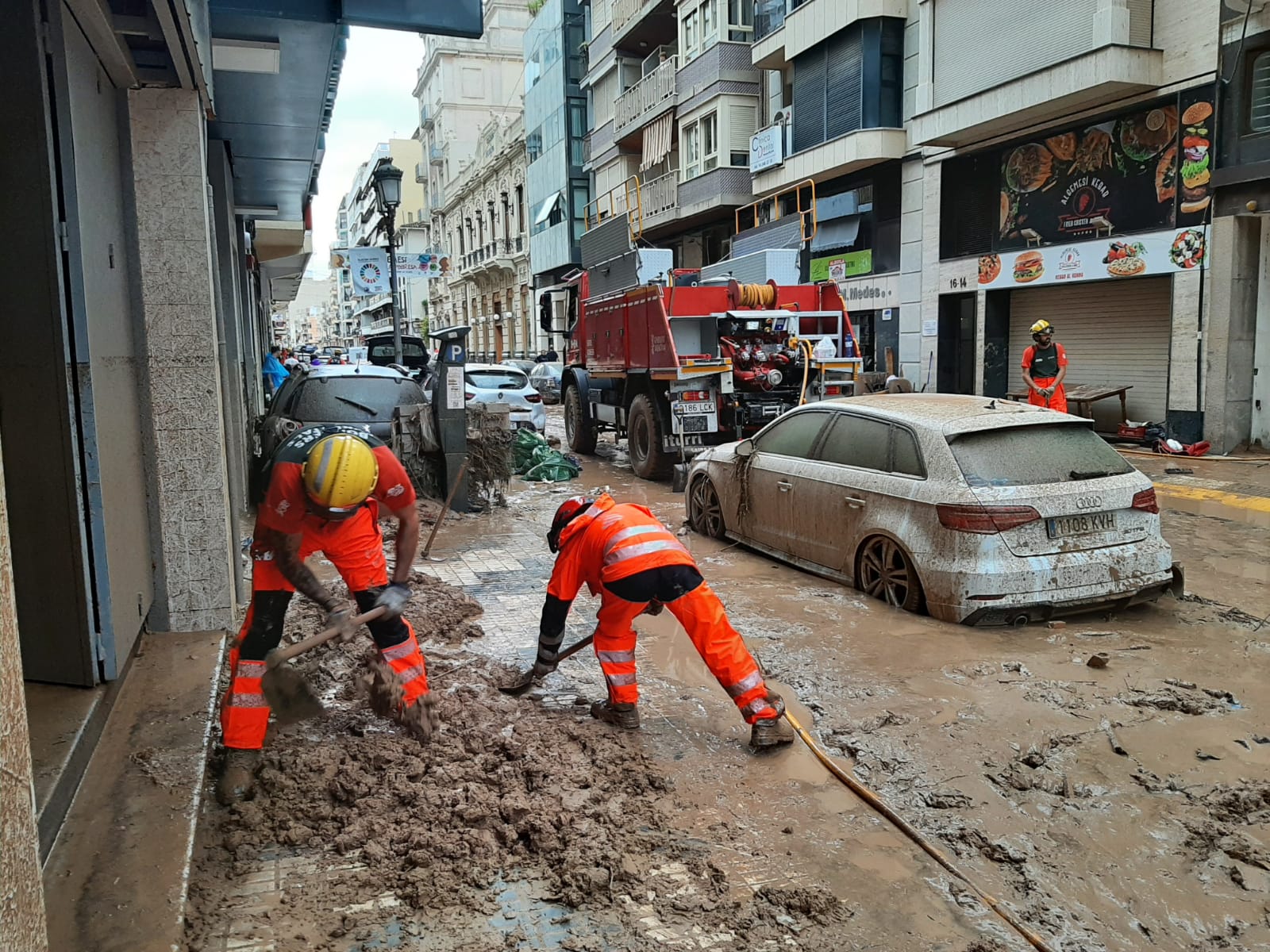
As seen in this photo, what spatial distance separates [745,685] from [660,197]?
2645cm

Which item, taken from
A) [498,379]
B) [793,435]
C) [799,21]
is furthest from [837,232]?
[793,435]

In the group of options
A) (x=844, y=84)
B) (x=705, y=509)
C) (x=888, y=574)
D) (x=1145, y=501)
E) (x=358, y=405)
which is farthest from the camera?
(x=844, y=84)

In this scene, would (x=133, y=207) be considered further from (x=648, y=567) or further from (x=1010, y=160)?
(x=1010, y=160)

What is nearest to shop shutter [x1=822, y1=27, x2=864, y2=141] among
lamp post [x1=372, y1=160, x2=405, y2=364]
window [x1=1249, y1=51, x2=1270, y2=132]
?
window [x1=1249, y1=51, x2=1270, y2=132]

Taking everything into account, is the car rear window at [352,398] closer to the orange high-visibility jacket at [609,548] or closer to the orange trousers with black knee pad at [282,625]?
the orange trousers with black knee pad at [282,625]

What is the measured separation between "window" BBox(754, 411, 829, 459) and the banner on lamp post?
1285 cm

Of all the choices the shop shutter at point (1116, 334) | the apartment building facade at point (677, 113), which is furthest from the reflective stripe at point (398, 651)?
the apartment building facade at point (677, 113)

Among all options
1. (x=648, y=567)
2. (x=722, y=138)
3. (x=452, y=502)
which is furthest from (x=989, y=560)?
(x=722, y=138)

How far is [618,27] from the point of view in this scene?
31.5 meters

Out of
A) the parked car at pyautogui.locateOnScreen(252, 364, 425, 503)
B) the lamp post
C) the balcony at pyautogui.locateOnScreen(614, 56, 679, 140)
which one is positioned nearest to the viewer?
the parked car at pyautogui.locateOnScreen(252, 364, 425, 503)

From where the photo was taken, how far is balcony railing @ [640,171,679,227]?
2800 centimetres

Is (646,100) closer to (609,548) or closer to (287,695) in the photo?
(609,548)

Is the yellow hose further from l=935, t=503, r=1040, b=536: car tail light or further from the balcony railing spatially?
the balcony railing

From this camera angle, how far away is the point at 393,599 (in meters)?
4.02
